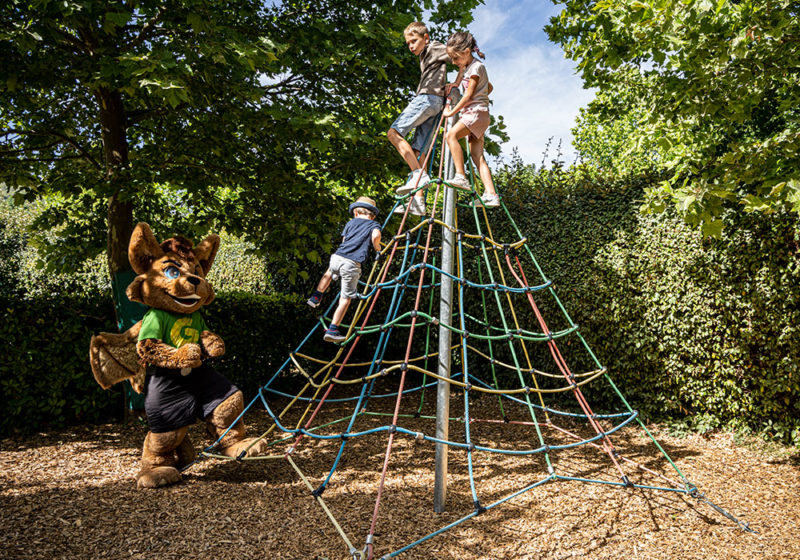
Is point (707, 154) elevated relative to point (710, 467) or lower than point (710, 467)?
elevated

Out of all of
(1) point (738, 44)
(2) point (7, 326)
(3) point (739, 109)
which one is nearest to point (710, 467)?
(3) point (739, 109)

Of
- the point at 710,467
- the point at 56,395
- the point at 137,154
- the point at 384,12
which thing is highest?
the point at 384,12

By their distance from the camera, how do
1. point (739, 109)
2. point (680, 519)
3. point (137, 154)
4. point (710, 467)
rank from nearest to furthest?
1. point (680, 519)
2. point (739, 109)
3. point (710, 467)
4. point (137, 154)

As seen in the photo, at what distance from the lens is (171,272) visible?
380cm

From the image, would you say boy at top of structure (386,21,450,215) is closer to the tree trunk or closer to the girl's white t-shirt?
the girl's white t-shirt

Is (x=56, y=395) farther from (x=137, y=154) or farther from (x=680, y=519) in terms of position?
(x=680, y=519)

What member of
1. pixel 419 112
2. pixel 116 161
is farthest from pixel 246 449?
pixel 116 161

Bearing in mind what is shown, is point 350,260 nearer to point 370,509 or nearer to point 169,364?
point 169,364

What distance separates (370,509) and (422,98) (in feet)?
9.57

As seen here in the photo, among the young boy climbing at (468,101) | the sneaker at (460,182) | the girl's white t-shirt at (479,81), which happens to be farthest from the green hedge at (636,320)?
the sneaker at (460,182)

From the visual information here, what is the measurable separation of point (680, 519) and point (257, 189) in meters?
4.56

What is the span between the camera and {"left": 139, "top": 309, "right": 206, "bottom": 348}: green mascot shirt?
12.0ft

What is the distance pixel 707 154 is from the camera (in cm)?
568

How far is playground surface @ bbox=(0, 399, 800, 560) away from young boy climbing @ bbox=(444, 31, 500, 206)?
2.20 m
